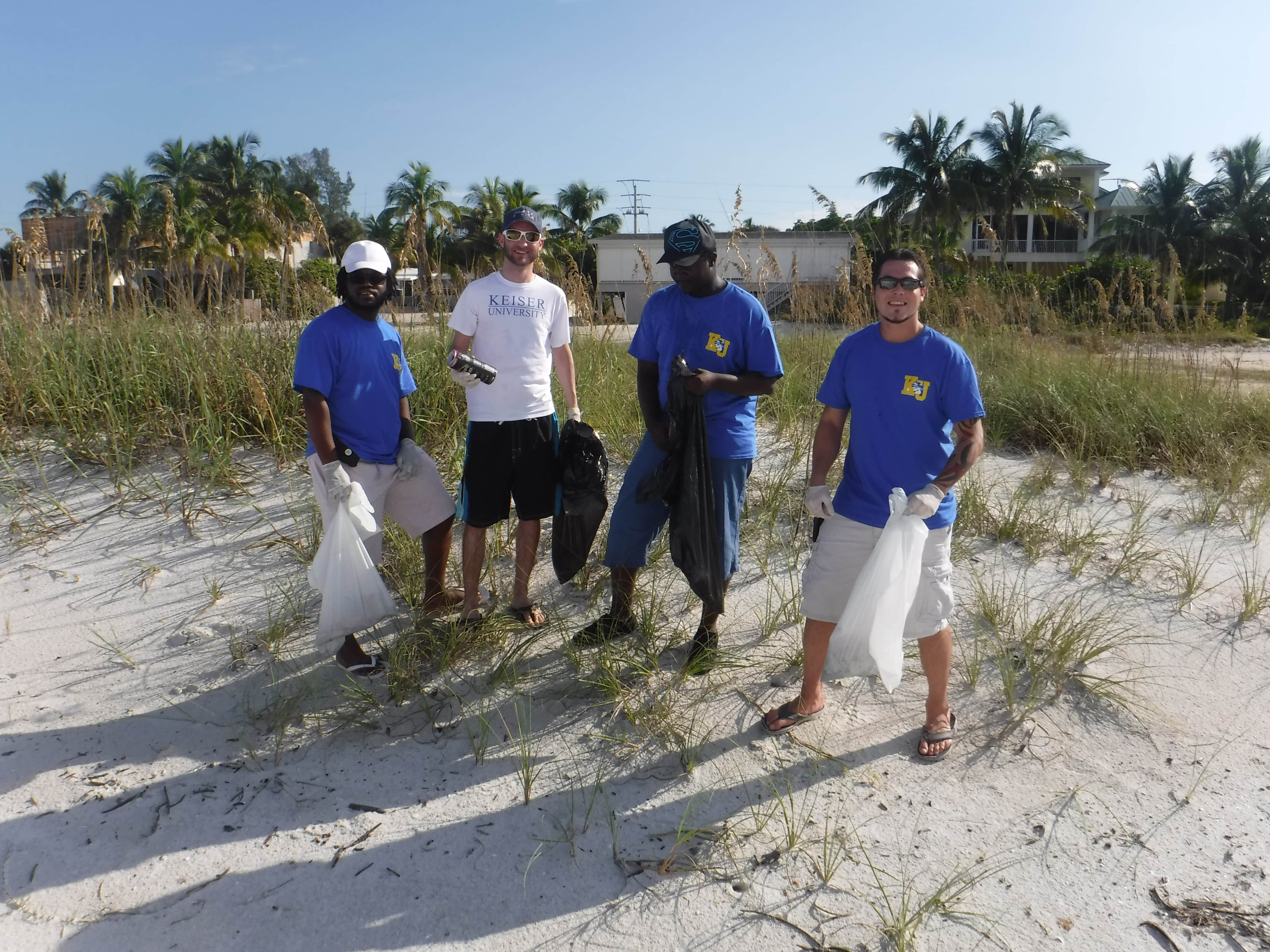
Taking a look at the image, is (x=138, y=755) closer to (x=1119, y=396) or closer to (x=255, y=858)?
(x=255, y=858)

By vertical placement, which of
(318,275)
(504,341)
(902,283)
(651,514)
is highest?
(318,275)

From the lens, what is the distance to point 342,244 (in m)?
38.5

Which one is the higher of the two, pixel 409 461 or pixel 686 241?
pixel 686 241

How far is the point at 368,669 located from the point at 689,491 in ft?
4.85

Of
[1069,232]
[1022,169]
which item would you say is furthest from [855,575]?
[1069,232]

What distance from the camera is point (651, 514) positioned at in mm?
3314

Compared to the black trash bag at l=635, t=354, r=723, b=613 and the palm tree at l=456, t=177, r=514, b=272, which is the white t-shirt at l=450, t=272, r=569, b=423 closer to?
the black trash bag at l=635, t=354, r=723, b=613

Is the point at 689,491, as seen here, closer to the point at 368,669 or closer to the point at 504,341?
the point at 504,341

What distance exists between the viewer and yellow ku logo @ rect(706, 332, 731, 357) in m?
3.12

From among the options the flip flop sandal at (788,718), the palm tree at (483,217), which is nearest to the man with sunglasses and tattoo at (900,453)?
the flip flop sandal at (788,718)

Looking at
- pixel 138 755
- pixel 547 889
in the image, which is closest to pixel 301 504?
pixel 138 755

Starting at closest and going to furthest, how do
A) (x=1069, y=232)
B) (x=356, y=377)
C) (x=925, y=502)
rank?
1. (x=925, y=502)
2. (x=356, y=377)
3. (x=1069, y=232)

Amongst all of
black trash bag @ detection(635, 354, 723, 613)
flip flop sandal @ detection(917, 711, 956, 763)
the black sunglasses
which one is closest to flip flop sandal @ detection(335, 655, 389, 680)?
black trash bag @ detection(635, 354, 723, 613)

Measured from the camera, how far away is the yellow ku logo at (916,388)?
2629mm
